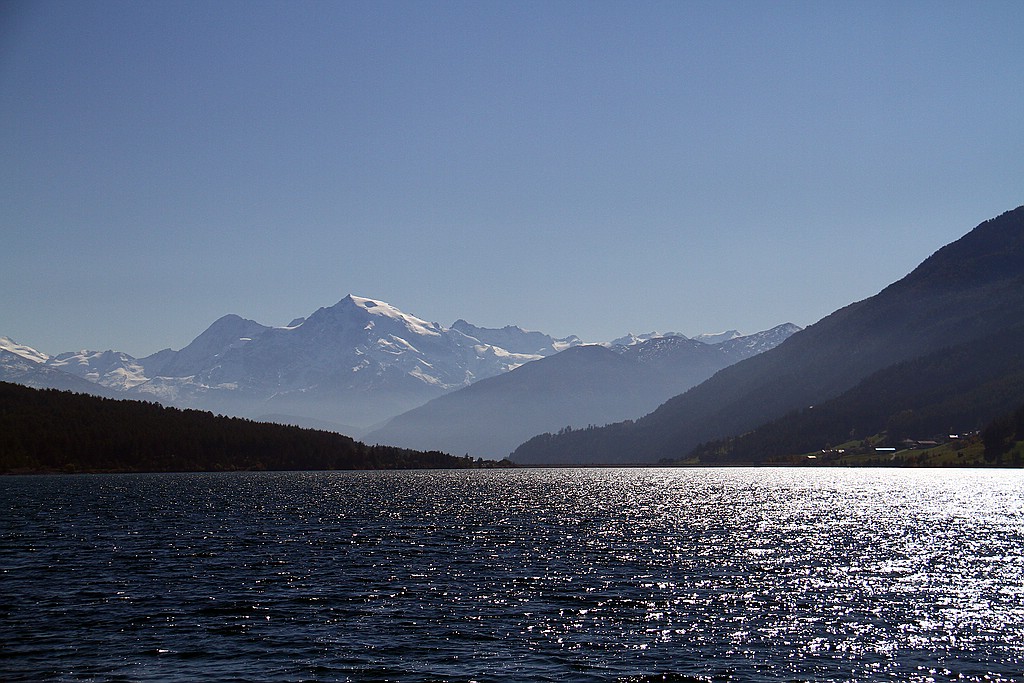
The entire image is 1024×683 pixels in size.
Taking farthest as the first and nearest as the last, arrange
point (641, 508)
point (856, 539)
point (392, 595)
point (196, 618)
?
point (641, 508) → point (856, 539) → point (392, 595) → point (196, 618)

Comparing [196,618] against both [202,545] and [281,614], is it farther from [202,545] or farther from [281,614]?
[202,545]

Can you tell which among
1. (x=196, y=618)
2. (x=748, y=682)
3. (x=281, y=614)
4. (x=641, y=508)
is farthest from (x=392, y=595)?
(x=641, y=508)

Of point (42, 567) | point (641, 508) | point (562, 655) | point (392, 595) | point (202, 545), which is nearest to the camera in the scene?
point (562, 655)

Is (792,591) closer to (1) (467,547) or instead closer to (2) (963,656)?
(2) (963,656)

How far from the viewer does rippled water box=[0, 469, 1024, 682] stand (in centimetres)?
5388

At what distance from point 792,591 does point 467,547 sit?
46.3m

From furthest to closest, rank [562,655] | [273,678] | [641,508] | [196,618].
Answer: [641,508]
[196,618]
[562,655]
[273,678]

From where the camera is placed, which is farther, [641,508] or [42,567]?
[641,508]

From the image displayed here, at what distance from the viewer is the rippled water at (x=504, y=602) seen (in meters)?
53.9

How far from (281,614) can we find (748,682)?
3681cm

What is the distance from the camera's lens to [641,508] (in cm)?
19075

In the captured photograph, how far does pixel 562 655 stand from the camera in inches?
2210

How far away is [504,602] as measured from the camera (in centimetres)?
7438

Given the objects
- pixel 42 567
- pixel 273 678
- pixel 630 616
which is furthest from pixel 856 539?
pixel 42 567
